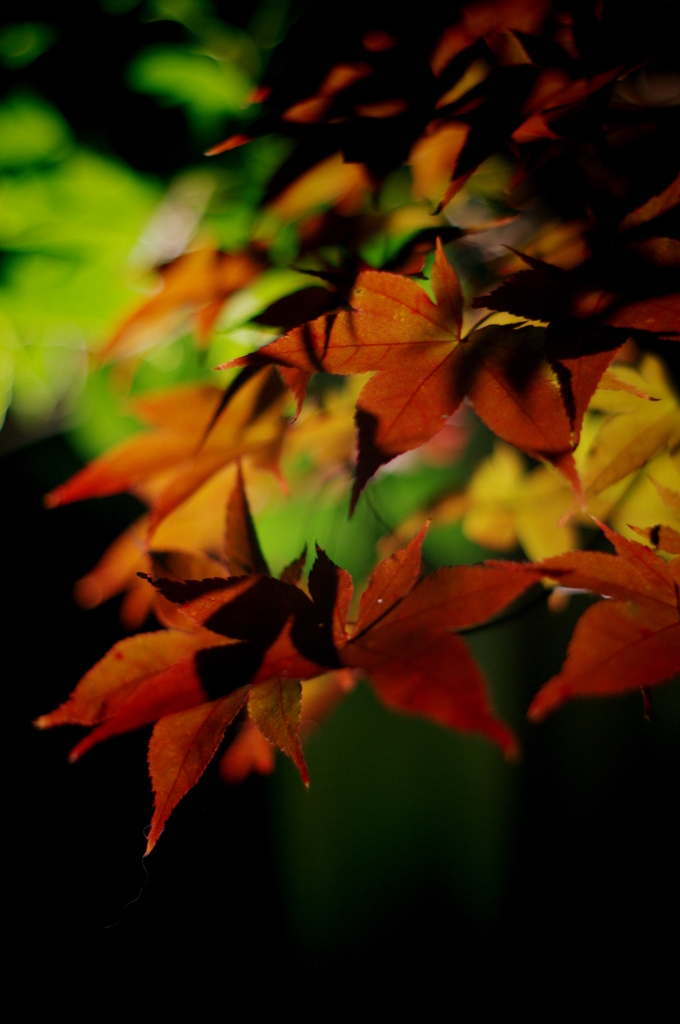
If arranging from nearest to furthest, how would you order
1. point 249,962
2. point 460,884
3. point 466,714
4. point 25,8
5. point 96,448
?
1. point 466,714
2. point 25,8
3. point 96,448
4. point 249,962
5. point 460,884

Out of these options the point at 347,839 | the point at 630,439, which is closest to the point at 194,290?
the point at 630,439

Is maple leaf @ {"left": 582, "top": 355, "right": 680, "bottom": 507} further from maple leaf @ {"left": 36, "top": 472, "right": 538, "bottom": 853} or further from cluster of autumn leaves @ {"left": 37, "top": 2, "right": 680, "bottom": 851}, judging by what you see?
maple leaf @ {"left": 36, "top": 472, "right": 538, "bottom": 853}

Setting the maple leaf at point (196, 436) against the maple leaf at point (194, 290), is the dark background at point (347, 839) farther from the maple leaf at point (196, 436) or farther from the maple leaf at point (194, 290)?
the maple leaf at point (194, 290)

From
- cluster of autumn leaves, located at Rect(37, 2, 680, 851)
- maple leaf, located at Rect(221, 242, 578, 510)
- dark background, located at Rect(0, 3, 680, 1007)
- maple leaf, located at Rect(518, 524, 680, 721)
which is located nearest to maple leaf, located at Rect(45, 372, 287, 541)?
cluster of autumn leaves, located at Rect(37, 2, 680, 851)

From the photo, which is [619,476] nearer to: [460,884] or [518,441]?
[518,441]

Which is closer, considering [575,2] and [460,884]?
[575,2]

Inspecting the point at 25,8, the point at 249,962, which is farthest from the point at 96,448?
the point at 249,962
